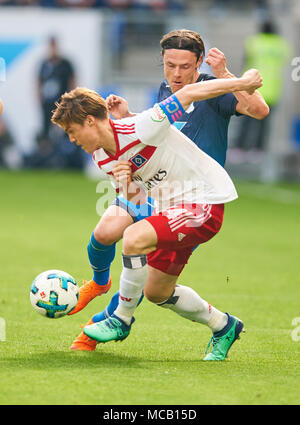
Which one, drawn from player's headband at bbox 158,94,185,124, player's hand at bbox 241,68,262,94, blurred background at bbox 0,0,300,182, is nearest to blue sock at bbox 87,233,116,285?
player's headband at bbox 158,94,185,124

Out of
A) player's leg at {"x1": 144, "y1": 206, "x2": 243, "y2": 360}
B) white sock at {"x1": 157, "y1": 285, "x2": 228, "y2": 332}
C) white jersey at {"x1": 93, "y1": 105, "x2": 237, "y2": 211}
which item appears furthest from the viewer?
white sock at {"x1": 157, "y1": 285, "x2": 228, "y2": 332}

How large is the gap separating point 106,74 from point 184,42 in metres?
12.0

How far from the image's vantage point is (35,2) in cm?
1933

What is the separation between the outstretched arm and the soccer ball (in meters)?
1.54

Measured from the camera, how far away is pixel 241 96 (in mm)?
5625

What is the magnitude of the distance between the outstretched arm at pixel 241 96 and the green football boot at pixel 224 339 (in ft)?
4.28

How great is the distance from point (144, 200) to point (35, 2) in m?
14.5

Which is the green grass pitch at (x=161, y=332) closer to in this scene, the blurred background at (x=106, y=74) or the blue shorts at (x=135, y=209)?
the blue shorts at (x=135, y=209)

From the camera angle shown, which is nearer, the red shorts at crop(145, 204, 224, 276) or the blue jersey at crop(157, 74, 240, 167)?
the red shorts at crop(145, 204, 224, 276)

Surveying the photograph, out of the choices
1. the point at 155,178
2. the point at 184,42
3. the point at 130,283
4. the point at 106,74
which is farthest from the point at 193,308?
the point at 106,74

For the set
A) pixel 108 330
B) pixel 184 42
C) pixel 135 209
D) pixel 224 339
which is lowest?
pixel 224 339

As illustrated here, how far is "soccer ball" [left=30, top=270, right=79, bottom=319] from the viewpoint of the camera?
5.47m

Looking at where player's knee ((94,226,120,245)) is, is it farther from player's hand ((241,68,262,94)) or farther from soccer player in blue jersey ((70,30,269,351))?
player's hand ((241,68,262,94))

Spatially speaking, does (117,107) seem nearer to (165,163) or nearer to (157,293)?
(165,163)
